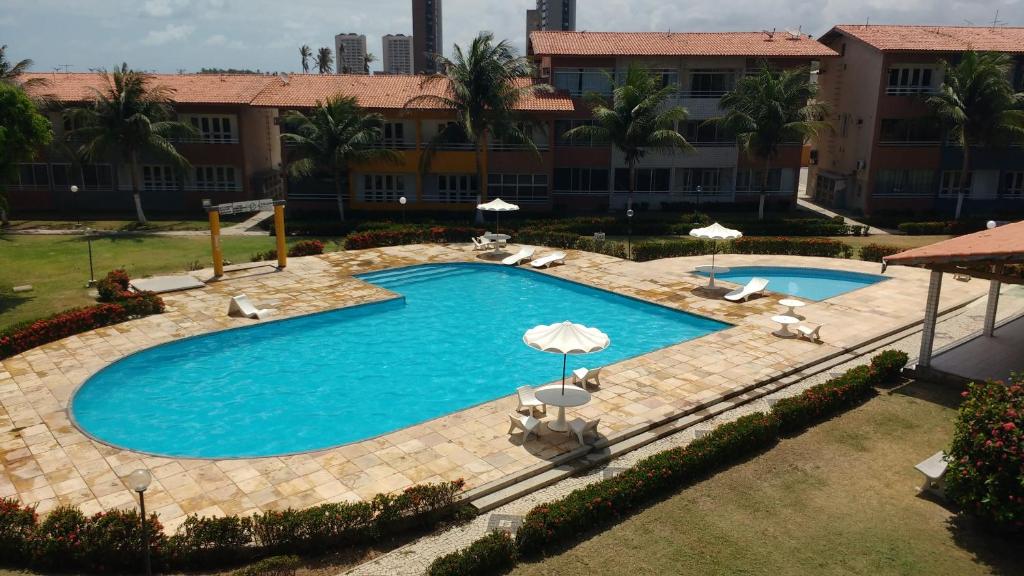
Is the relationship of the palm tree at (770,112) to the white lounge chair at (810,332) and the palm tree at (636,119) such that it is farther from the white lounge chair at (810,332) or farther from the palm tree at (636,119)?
the white lounge chair at (810,332)

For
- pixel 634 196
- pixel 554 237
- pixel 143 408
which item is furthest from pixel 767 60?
pixel 143 408

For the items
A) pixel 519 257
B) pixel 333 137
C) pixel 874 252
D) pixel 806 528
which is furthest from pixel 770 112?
pixel 806 528

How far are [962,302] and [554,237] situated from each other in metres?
18.2

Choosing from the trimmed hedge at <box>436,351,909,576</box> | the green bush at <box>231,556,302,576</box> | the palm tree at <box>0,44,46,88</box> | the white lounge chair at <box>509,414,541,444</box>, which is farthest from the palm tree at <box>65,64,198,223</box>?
the trimmed hedge at <box>436,351,909,576</box>

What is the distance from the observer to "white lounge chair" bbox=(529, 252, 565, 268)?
32844 millimetres

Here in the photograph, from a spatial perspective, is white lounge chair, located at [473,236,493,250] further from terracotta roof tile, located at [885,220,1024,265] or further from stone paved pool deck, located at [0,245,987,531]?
terracotta roof tile, located at [885,220,1024,265]

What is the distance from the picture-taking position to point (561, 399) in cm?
1600

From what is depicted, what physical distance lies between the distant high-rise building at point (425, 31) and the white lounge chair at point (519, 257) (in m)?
128

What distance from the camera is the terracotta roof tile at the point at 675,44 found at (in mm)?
44594

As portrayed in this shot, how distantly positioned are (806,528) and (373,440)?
8.86 m

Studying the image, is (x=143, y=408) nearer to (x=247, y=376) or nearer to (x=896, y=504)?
(x=247, y=376)

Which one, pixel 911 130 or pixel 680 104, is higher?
pixel 680 104

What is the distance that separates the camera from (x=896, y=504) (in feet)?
44.8

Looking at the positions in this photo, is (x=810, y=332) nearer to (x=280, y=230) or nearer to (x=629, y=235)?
(x=629, y=235)
